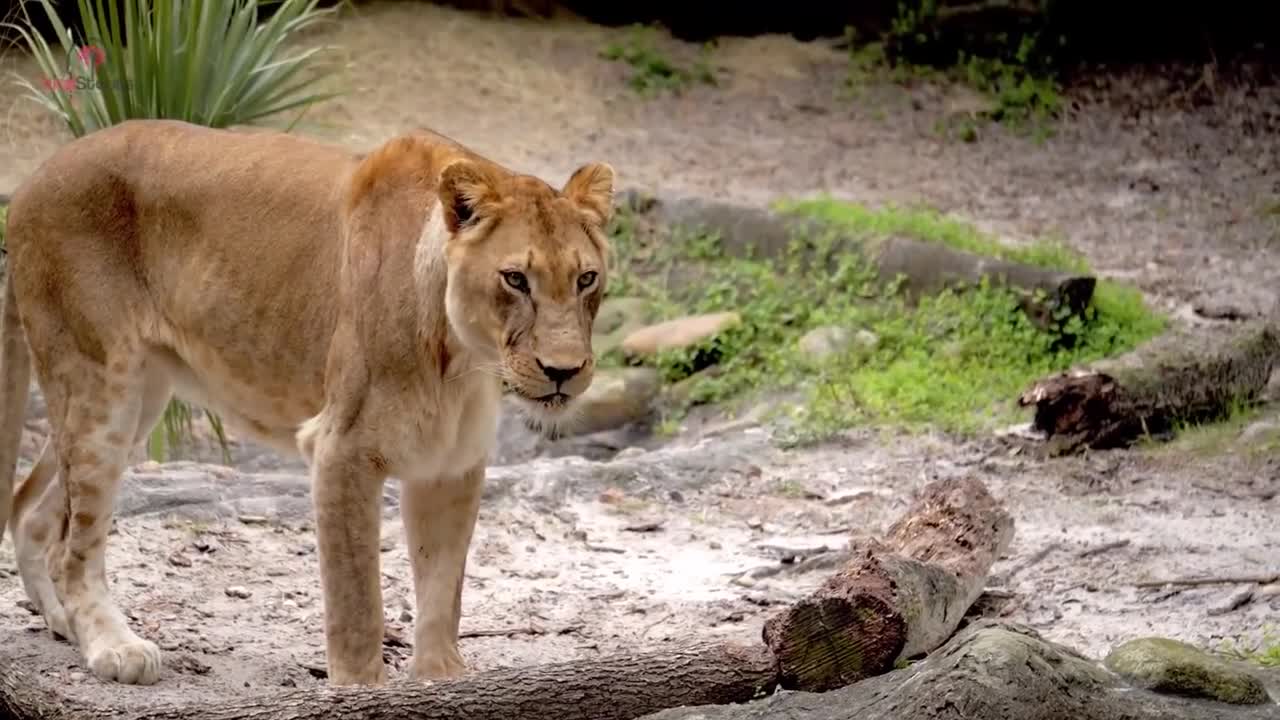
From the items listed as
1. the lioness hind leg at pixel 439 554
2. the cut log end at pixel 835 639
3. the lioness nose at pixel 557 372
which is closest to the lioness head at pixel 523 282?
the lioness nose at pixel 557 372

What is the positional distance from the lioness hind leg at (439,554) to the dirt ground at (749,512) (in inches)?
19.8

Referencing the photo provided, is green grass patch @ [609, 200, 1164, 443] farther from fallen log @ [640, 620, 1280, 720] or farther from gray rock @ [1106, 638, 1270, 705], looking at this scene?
fallen log @ [640, 620, 1280, 720]

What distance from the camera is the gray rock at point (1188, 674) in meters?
4.25

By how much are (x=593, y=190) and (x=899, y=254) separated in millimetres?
5334

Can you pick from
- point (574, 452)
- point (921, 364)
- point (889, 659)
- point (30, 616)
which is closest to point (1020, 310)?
point (921, 364)

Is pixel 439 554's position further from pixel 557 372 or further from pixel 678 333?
pixel 678 333

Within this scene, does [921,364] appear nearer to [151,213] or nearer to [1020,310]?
[1020,310]

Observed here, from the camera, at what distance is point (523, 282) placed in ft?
15.1

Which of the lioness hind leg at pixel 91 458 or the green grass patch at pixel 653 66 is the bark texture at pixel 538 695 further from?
the green grass patch at pixel 653 66

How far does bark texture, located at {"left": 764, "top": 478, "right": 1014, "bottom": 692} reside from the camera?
4.64m

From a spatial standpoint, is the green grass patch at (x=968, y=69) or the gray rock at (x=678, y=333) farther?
the green grass patch at (x=968, y=69)

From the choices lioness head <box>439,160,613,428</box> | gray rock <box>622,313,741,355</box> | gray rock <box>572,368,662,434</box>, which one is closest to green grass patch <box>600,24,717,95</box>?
gray rock <box>622,313,741,355</box>

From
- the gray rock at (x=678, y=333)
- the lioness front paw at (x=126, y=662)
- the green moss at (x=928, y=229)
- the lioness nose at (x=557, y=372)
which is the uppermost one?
the lioness nose at (x=557, y=372)

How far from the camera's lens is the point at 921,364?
8.96 metres
